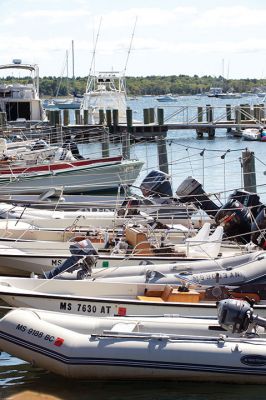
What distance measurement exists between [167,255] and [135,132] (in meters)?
31.1

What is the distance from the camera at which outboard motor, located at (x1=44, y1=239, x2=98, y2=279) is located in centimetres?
1349

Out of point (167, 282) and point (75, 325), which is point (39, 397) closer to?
point (75, 325)

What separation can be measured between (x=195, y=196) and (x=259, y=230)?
4.75m

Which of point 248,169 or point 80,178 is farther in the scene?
point 80,178

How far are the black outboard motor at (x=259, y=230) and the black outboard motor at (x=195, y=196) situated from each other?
3047 millimetres

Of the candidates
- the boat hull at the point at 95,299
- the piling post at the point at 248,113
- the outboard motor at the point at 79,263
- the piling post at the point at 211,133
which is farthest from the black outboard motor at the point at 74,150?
the piling post at the point at 211,133

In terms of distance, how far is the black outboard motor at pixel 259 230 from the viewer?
14602 mm

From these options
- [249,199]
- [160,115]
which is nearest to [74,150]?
[249,199]

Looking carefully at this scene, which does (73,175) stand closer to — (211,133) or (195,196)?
(195,196)

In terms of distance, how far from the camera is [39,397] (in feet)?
35.7

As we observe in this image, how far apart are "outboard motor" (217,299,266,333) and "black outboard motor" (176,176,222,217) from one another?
8015 millimetres

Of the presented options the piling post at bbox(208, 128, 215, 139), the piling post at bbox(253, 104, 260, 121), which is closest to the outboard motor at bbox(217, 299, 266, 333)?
the piling post at bbox(208, 128, 215, 139)

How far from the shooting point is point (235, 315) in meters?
10.8

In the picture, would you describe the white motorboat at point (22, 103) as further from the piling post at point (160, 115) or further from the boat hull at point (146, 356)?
the boat hull at point (146, 356)
